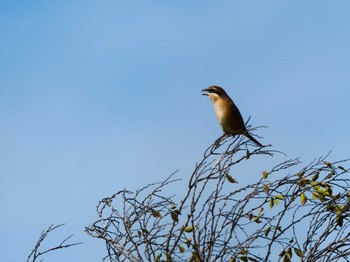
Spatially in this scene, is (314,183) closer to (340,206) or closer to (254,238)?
(340,206)

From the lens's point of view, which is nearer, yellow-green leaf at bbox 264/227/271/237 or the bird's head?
yellow-green leaf at bbox 264/227/271/237

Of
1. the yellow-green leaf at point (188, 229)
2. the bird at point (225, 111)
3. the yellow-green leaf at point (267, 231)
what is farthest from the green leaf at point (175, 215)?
the bird at point (225, 111)

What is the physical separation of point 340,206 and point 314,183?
0.25 meters

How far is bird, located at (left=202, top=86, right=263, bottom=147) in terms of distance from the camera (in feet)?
27.6

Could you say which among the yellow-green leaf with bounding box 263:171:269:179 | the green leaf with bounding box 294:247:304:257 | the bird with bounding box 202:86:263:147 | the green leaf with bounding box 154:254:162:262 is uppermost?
the bird with bounding box 202:86:263:147

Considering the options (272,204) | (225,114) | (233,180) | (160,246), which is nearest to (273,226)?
(272,204)

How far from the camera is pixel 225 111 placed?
27.8 feet

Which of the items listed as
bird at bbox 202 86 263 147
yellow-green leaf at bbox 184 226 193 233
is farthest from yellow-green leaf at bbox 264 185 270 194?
bird at bbox 202 86 263 147

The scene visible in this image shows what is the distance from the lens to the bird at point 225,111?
842 centimetres

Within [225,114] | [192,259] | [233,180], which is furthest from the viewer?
[225,114]

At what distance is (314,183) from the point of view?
495cm

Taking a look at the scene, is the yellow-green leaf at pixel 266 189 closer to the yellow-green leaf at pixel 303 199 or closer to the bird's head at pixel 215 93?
the yellow-green leaf at pixel 303 199

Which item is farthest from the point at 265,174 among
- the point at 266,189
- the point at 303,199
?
the point at 303,199

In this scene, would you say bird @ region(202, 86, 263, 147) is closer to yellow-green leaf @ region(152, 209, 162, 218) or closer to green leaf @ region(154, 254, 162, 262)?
yellow-green leaf @ region(152, 209, 162, 218)
